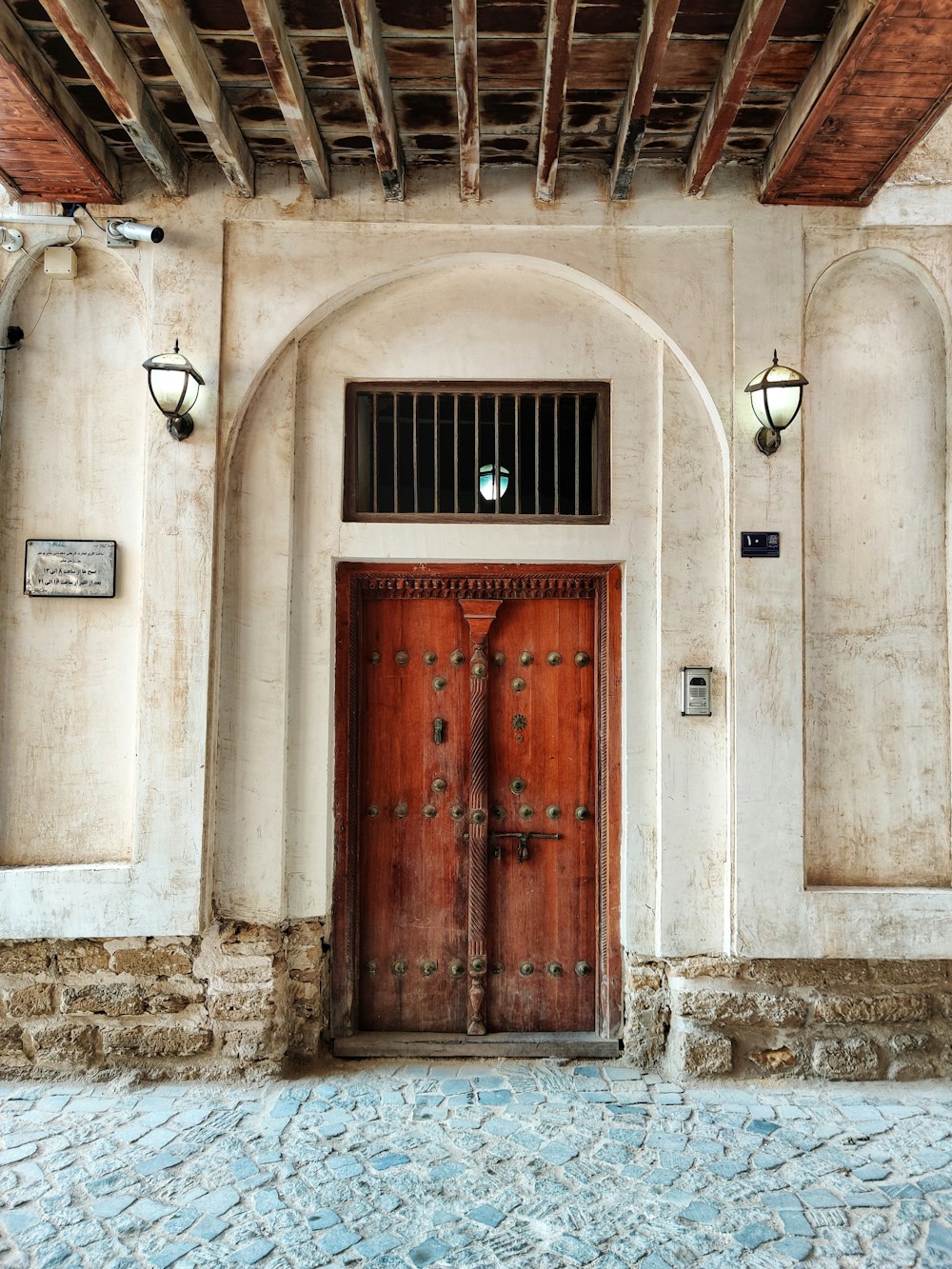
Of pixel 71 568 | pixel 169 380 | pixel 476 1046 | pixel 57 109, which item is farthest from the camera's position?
pixel 476 1046

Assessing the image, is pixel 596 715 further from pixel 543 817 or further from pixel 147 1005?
pixel 147 1005

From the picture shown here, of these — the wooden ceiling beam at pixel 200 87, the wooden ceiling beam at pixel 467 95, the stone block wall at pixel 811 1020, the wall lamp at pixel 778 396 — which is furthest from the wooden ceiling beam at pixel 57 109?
the stone block wall at pixel 811 1020

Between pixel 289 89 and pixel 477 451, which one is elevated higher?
pixel 289 89

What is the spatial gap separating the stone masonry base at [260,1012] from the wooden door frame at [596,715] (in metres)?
0.34

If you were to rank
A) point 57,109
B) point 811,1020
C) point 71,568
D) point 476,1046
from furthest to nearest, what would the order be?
point 476,1046
point 71,568
point 811,1020
point 57,109

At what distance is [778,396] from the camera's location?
4.20m

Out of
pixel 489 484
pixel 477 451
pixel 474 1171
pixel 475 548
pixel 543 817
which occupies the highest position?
pixel 477 451

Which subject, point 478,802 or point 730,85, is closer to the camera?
point 730,85

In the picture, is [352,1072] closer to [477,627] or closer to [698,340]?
[477,627]

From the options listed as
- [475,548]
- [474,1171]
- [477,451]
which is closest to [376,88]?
[477,451]

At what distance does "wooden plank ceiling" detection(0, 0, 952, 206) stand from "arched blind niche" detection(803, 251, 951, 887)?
679mm

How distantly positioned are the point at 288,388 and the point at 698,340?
211cm

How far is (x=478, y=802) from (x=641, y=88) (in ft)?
11.1

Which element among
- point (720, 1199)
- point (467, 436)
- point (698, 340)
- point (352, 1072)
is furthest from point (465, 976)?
point (698, 340)
